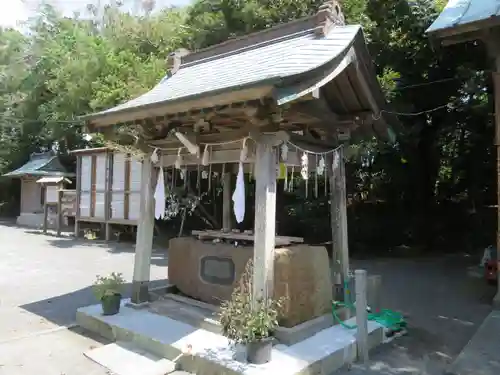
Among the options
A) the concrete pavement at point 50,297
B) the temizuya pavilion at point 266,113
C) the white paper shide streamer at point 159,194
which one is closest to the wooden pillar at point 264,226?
the temizuya pavilion at point 266,113

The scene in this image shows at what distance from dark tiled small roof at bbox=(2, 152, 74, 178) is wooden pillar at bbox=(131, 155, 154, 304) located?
1678 cm

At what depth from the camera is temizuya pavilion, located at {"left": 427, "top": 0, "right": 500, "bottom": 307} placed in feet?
19.3

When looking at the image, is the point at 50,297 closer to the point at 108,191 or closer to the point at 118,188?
the point at 118,188

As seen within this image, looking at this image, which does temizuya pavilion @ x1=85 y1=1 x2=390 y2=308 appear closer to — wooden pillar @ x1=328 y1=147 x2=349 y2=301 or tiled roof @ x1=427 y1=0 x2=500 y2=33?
wooden pillar @ x1=328 y1=147 x2=349 y2=301

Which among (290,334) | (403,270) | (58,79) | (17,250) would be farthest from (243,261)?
(58,79)

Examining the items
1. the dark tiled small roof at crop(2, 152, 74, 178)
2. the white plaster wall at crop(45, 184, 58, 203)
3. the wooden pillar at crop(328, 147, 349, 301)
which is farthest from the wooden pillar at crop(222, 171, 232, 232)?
the dark tiled small roof at crop(2, 152, 74, 178)

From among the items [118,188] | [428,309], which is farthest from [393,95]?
[118,188]

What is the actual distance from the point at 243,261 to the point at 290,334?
1.14m

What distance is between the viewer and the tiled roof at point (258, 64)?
4543 millimetres

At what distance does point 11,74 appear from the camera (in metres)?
26.7

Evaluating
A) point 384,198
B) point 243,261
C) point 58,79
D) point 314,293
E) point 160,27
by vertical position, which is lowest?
point 314,293

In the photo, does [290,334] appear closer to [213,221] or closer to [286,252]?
[286,252]

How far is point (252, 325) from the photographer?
4148mm

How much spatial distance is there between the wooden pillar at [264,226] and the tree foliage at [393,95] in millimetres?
5411
